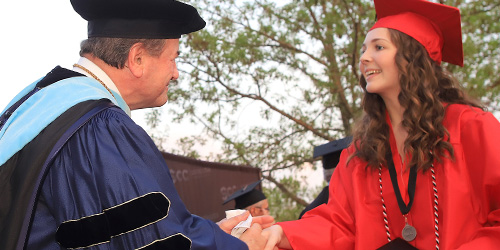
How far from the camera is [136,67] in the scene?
7.38 ft

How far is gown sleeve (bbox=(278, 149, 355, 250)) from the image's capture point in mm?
2926

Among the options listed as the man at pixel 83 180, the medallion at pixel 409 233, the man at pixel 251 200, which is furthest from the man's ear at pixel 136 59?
the man at pixel 251 200

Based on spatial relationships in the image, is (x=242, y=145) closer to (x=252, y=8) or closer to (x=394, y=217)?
(x=252, y=8)

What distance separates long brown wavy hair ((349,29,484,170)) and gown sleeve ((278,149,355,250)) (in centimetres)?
23

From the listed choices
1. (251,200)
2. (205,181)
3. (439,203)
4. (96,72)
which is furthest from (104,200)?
(205,181)

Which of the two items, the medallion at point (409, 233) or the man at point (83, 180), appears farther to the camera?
the medallion at point (409, 233)

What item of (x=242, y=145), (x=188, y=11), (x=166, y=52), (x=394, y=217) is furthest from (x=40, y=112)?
(x=242, y=145)

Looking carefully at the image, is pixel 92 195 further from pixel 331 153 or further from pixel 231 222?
pixel 331 153

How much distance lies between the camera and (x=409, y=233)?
8.85 feet

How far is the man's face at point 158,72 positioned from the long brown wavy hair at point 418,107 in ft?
3.93

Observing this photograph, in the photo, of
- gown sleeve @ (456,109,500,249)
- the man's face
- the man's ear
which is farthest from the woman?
the man's ear

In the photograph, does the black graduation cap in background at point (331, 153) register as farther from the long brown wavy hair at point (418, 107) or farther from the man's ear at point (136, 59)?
the man's ear at point (136, 59)

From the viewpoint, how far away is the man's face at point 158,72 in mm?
2299

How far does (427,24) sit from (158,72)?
1531mm
